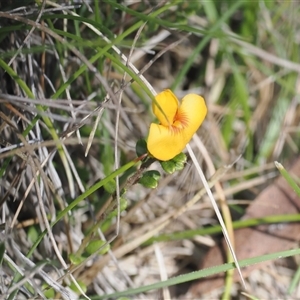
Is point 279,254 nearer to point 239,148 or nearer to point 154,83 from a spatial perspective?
point 239,148

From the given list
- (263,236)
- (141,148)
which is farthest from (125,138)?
(141,148)

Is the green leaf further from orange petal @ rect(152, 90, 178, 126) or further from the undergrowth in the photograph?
orange petal @ rect(152, 90, 178, 126)

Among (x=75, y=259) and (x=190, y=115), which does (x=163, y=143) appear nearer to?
(x=190, y=115)

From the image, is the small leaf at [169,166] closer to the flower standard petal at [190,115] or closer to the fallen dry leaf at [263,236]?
the flower standard petal at [190,115]

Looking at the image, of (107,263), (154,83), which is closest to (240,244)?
(107,263)

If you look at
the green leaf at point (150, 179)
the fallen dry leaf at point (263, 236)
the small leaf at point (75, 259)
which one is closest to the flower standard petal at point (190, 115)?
the green leaf at point (150, 179)

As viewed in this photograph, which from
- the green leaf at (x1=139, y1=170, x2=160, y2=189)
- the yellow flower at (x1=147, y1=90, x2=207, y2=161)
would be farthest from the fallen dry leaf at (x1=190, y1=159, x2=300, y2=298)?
the yellow flower at (x1=147, y1=90, x2=207, y2=161)
